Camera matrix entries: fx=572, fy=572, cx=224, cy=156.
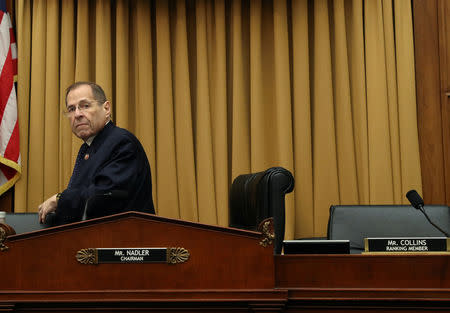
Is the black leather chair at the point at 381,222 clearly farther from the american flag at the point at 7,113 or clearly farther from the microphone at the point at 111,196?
the american flag at the point at 7,113

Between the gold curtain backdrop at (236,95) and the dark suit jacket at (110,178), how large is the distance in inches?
55.6

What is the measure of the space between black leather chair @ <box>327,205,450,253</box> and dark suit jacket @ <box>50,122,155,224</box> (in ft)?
3.60

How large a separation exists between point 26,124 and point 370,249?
3221 mm

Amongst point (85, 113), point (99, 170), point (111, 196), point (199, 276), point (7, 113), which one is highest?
point (7, 113)

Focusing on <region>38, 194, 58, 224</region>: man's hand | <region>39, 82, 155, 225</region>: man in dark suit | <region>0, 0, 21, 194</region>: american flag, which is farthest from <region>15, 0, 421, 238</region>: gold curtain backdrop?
<region>38, 194, 58, 224</region>: man's hand

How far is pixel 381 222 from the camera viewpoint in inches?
122

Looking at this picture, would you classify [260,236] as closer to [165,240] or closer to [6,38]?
[165,240]

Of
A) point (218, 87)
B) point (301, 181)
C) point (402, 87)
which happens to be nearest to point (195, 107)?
point (218, 87)

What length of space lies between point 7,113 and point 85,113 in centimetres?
160

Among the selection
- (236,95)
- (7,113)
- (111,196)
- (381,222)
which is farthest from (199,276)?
(7,113)

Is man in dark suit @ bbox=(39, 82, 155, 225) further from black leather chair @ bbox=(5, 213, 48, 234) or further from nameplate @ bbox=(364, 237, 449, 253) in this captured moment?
nameplate @ bbox=(364, 237, 449, 253)

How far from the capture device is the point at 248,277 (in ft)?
5.18

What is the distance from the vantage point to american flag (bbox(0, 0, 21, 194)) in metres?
4.09

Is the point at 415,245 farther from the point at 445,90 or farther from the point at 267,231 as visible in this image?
the point at 445,90
